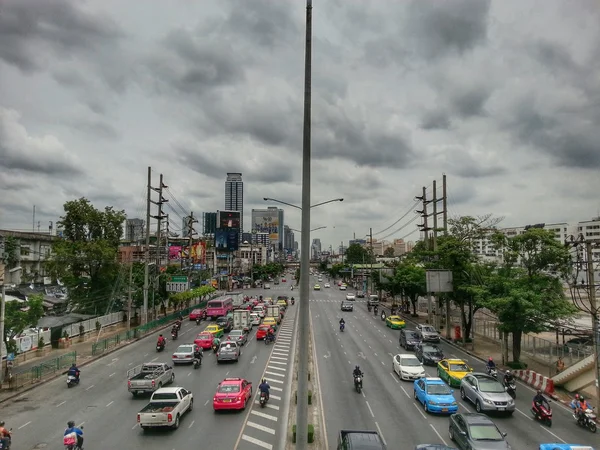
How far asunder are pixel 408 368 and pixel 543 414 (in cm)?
923

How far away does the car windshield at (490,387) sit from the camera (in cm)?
2216

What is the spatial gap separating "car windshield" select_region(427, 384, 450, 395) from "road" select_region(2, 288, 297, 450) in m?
7.29

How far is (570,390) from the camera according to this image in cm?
2684

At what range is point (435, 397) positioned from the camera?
21.7 metres

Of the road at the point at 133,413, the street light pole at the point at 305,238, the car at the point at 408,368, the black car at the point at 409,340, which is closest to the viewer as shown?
the street light pole at the point at 305,238

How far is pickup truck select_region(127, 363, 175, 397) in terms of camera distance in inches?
963

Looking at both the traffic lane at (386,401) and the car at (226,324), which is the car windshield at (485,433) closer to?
the traffic lane at (386,401)

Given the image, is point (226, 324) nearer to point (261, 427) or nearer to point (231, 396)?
point (231, 396)

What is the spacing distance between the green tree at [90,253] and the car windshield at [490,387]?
42.8 meters

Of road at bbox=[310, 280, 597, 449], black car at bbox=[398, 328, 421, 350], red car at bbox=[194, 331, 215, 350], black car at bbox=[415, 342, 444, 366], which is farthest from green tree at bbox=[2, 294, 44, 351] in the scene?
black car at bbox=[398, 328, 421, 350]

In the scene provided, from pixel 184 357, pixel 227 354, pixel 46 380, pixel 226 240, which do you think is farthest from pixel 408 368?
pixel 226 240

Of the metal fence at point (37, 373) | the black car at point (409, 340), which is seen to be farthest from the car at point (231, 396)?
the black car at point (409, 340)

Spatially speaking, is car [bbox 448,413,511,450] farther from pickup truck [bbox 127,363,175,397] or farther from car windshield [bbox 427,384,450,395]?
pickup truck [bbox 127,363,175,397]

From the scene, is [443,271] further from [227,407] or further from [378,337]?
[227,407]
